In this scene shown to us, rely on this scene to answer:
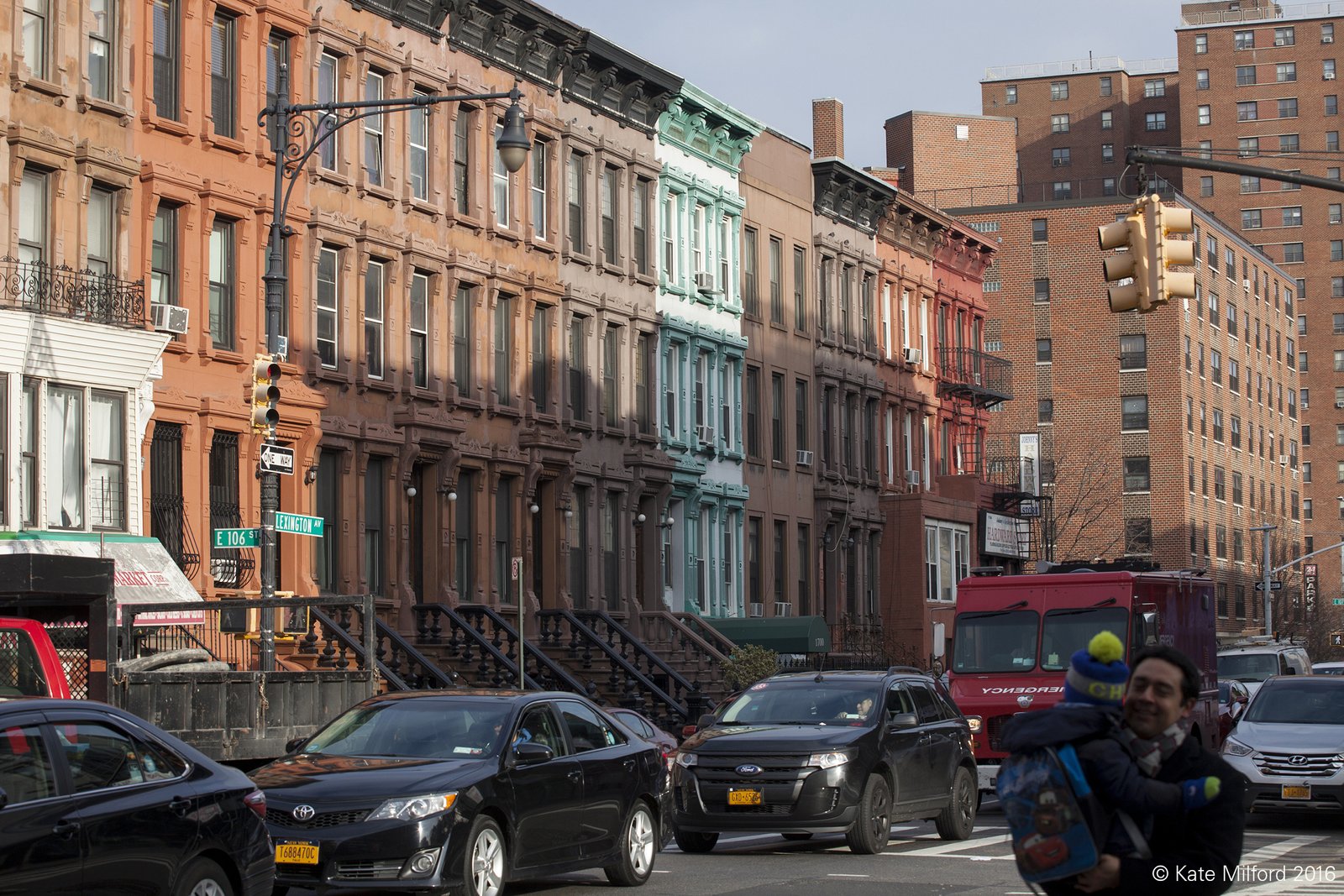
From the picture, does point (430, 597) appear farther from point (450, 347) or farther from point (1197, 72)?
point (1197, 72)

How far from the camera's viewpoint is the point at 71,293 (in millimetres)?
27953

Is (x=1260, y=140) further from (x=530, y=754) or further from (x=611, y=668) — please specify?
(x=530, y=754)

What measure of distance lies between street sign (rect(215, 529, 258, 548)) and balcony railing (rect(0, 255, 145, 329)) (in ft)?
20.3

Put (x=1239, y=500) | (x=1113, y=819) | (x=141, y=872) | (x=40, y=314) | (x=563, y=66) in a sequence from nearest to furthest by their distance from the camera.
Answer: (x=1113, y=819) < (x=141, y=872) < (x=40, y=314) < (x=563, y=66) < (x=1239, y=500)

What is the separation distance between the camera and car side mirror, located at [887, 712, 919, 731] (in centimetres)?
2044

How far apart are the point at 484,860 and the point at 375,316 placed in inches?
866

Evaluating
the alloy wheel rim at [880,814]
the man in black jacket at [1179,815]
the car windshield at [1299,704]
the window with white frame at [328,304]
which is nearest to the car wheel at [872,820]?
the alloy wheel rim at [880,814]

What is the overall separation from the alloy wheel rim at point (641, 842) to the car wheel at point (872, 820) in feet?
9.80

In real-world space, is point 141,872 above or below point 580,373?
below

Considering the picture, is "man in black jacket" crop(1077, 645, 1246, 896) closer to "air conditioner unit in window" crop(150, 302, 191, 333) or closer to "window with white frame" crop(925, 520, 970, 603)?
"air conditioner unit in window" crop(150, 302, 191, 333)

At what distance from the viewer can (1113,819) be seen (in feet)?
21.6

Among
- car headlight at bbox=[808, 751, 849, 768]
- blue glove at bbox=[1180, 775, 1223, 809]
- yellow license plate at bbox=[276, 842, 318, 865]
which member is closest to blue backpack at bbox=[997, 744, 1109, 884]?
blue glove at bbox=[1180, 775, 1223, 809]

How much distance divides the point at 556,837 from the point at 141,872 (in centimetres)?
517

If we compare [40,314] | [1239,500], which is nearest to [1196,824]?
[40,314]
